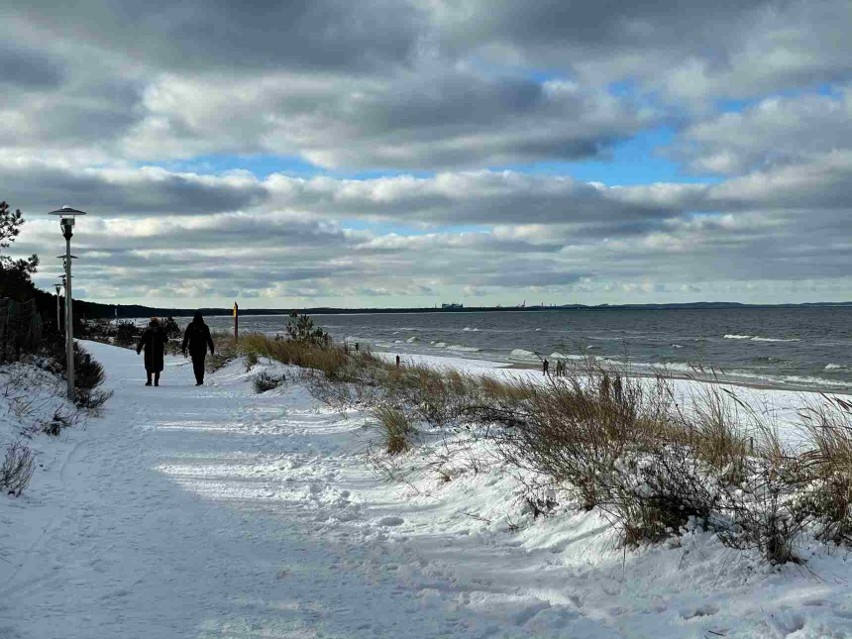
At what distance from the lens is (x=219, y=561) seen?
4.92m

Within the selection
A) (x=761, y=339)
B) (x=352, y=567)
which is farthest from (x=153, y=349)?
(x=761, y=339)

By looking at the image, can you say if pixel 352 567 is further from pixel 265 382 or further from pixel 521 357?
pixel 521 357

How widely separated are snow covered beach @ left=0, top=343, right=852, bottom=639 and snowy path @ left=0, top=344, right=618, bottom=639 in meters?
0.02

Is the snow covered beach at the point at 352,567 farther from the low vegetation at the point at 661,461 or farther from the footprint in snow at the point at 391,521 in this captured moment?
the low vegetation at the point at 661,461

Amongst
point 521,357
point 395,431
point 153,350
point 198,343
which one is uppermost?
point 198,343

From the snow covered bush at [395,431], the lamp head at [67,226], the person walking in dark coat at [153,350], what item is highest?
the lamp head at [67,226]

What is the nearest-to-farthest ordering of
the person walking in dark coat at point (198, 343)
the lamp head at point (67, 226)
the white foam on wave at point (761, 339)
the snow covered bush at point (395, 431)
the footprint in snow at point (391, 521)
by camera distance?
the footprint in snow at point (391, 521), the snow covered bush at point (395, 431), the lamp head at point (67, 226), the person walking in dark coat at point (198, 343), the white foam on wave at point (761, 339)

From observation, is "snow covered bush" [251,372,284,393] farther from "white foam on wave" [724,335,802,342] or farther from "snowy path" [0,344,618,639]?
"white foam on wave" [724,335,802,342]

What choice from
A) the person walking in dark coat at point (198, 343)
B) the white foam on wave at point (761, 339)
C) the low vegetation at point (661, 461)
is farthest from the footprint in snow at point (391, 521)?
the white foam on wave at point (761, 339)

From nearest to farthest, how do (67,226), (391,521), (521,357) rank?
(391,521) < (67,226) < (521,357)

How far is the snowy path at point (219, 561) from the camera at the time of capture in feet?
12.9

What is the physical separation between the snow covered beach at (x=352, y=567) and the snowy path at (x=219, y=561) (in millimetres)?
16

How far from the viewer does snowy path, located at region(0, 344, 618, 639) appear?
3.92 meters

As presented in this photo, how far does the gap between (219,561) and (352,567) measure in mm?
912
